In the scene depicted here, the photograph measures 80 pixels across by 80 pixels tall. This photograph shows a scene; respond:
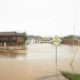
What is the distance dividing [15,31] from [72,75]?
2119 centimetres

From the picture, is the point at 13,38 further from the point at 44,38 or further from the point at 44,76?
the point at 44,76

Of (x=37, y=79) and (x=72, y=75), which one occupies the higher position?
(x=72, y=75)

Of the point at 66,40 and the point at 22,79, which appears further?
the point at 66,40

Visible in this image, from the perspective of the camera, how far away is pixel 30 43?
26344 mm

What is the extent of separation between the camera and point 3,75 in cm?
727

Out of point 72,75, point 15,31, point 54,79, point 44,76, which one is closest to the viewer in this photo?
point 72,75

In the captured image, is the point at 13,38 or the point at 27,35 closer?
the point at 13,38

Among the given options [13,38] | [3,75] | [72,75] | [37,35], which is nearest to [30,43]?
[37,35]

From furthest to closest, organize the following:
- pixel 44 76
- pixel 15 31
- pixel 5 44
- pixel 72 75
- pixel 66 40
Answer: pixel 66 40 → pixel 15 31 → pixel 5 44 → pixel 44 76 → pixel 72 75

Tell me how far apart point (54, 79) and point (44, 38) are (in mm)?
20054

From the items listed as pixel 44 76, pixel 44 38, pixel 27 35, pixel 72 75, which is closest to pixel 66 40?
pixel 44 38

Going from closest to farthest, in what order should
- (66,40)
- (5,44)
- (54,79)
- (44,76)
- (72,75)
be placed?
(72,75)
(54,79)
(44,76)
(5,44)
(66,40)

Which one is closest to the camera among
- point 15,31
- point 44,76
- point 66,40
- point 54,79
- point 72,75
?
point 72,75

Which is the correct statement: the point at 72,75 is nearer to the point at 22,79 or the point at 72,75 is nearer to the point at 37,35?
the point at 22,79
